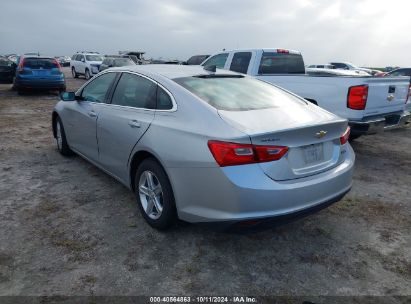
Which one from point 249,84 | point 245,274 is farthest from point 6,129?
point 245,274

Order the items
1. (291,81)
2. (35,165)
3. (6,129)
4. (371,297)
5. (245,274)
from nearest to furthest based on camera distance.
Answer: (371,297) < (245,274) < (35,165) < (291,81) < (6,129)

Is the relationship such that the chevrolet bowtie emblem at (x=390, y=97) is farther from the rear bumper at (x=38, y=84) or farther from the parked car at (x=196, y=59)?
the rear bumper at (x=38, y=84)

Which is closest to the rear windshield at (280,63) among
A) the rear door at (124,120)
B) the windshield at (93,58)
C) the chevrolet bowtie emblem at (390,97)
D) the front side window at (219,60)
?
the front side window at (219,60)

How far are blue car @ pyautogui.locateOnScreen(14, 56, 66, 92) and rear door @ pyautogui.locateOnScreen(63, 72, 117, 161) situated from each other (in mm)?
10004

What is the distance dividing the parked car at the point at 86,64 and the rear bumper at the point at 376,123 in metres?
20.4

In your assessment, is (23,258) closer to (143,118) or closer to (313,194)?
(143,118)

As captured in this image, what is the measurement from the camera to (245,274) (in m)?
2.99

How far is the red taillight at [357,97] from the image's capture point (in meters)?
5.66

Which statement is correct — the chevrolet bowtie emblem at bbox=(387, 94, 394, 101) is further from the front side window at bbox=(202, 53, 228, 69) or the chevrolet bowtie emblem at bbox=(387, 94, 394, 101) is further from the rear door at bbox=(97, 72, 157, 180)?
the rear door at bbox=(97, 72, 157, 180)

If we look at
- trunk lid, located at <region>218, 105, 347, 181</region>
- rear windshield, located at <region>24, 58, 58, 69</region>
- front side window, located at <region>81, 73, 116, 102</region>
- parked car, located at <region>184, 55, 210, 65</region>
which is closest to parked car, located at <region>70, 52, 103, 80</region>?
rear windshield, located at <region>24, 58, 58, 69</region>

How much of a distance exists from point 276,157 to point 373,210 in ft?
6.92

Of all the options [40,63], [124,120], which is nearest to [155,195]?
[124,120]

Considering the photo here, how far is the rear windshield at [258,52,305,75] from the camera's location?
26.7ft

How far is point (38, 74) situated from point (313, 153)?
45.3 feet
